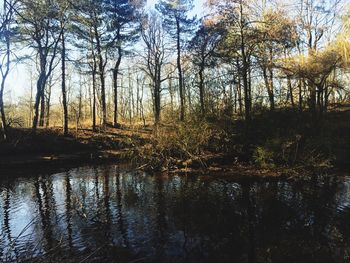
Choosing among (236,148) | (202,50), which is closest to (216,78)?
(202,50)

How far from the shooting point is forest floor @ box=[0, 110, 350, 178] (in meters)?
19.7

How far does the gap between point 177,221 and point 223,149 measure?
11.6 meters

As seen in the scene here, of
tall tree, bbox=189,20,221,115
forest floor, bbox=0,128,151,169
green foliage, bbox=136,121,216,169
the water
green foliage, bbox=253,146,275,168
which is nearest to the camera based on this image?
the water

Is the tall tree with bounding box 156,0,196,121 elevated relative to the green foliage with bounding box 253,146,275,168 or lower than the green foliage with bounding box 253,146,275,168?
elevated

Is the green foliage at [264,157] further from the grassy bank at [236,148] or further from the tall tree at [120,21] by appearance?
the tall tree at [120,21]

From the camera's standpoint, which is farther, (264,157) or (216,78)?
(216,78)

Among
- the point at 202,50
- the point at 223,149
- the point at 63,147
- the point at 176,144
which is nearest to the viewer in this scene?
the point at 176,144

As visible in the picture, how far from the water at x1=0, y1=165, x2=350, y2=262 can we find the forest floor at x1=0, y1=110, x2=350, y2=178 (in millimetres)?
2585

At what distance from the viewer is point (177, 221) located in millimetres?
11344

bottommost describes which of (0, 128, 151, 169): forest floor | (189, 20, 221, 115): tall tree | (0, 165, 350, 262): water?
(0, 165, 350, 262): water

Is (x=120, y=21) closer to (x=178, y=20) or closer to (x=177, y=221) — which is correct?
(x=178, y=20)

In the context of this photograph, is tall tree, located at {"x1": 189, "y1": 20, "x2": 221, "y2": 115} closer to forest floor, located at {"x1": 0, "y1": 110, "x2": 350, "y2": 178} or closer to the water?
forest floor, located at {"x1": 0, "y1": 110, "x2": 350, "y2": 178}

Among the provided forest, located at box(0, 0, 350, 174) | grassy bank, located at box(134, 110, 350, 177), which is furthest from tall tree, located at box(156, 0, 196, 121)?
grassy bank, located at box(134, 110, 350, 177)

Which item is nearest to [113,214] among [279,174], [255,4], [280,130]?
[279,174]
